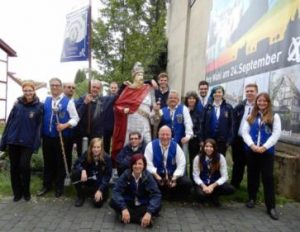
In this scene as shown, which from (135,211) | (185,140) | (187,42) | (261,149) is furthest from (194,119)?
(187,42)

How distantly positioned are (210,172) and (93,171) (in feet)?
5.80

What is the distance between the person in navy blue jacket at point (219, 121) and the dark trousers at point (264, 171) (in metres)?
0.53

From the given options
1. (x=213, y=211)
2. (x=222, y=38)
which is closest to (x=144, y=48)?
(x=222, y=38)

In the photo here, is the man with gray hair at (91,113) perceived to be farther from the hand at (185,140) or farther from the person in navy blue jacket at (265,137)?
the person in navy blue jacket at (265,137)

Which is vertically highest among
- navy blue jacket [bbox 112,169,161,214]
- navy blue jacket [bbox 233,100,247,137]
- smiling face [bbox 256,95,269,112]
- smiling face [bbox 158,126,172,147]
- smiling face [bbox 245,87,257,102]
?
smiling face [bbox 245,87,257,102]

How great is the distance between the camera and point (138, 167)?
6.23 m

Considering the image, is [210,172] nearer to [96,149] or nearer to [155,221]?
[155,221]

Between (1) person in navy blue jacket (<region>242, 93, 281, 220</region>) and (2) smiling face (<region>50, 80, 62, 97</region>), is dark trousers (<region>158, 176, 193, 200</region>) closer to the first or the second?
(1) person in navy blue jacket (<region>242, 93, 281, 220</region>)

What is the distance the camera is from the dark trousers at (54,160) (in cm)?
738

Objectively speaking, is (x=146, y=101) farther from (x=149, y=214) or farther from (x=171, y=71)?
(x=171, y=71)

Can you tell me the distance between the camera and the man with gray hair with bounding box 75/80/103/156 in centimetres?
770

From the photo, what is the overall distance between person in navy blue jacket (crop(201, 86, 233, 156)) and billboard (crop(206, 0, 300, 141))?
1.03 m

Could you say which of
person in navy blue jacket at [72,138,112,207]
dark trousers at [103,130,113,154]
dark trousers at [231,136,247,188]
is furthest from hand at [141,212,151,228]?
dark trousers at [103,130,113,154]

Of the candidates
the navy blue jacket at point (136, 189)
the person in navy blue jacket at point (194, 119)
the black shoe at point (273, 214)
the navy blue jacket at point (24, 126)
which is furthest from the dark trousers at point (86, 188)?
the black shoe at point (273, 214)
